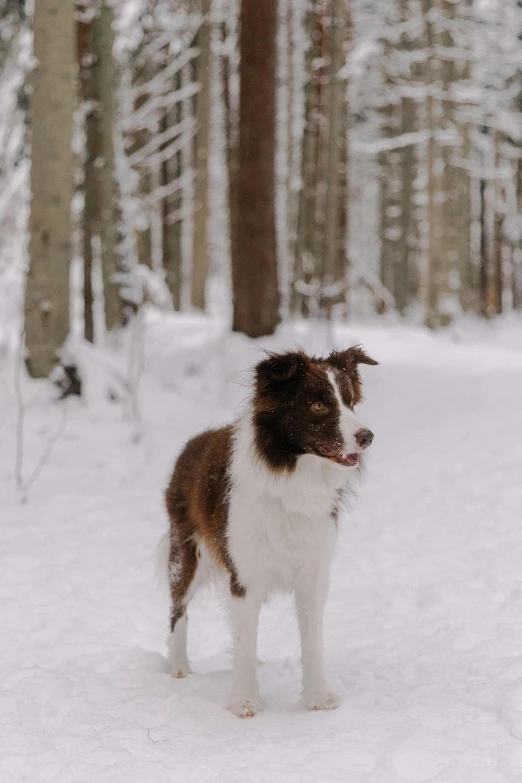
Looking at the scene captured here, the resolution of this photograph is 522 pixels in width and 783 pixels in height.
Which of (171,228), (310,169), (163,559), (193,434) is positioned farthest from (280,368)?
(171,228)

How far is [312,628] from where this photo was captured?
414cm

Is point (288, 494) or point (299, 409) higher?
point (299, 409)

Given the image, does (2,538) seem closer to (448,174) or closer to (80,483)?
(80,483)

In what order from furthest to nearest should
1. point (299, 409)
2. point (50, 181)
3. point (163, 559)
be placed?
point (50, 181) < point (163, 559) < point (299, 409)

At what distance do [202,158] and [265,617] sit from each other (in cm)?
1375

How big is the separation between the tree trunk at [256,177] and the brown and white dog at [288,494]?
6907 mm

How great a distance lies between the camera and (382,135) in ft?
92.8

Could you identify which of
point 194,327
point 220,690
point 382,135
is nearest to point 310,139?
point 194,327

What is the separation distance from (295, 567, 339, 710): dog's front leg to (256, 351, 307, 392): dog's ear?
1019 mm

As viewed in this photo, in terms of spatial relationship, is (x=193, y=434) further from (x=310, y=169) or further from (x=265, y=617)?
(x=310, y=169)

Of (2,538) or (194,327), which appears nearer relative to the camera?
(2,538)

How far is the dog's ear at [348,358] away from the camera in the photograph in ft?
13.8

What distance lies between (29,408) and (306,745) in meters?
5.69

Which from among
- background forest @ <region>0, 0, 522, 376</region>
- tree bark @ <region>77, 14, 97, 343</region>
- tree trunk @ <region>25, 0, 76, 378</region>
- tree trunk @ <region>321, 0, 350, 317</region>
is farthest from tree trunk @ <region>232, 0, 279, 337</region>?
tree trunk @ <region>321, 0, 350, 317</region>
